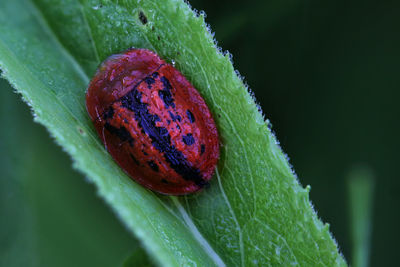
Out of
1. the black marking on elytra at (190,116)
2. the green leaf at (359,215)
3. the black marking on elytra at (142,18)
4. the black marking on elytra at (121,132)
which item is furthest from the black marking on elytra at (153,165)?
the green leaf at (359,215)

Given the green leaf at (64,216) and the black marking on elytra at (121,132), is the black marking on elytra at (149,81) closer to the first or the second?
the black marking on elytra at (121,132)

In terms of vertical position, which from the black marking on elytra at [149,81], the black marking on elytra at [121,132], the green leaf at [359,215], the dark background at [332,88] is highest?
the black marking on elytra at [149,81]

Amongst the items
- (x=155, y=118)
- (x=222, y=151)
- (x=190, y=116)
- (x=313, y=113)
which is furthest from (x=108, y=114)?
→ (x=313, y=113)

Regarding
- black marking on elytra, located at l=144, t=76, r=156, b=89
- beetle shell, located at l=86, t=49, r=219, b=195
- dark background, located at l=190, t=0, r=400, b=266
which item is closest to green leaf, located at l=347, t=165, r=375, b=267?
dark background, located at l=190, t=0, r=400, b=266

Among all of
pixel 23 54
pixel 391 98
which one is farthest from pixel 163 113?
pixel 391 98

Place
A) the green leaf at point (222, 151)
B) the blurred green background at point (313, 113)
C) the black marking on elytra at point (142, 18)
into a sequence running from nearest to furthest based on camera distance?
1. the green leaf at point (222, 151)
2. the black marking on elytra at point (142, 18)
3. the blurred green background at point (313, 113)

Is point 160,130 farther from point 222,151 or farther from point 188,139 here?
point 222,151

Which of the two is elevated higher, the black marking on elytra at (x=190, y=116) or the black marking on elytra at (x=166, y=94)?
the black marking on elytra at (x=166, y=94)
